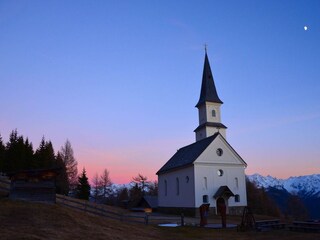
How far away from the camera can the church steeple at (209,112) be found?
58281 mm

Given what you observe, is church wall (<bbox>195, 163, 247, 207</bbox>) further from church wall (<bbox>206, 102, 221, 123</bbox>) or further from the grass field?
the grass field

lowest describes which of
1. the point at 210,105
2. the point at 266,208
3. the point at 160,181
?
the point at 266,208

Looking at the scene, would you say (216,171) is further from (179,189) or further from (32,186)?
(32,186)

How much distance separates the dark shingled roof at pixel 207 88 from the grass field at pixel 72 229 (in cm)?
3659

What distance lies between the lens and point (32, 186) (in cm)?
2838

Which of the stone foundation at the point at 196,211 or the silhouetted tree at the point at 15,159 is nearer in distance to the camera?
the stone foundation at the point at 196,211

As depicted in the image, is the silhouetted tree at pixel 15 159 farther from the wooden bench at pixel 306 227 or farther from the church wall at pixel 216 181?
the wooden bench at pixel 306 227

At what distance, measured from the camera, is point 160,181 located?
191 feet

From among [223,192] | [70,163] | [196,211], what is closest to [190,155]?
[223,192]

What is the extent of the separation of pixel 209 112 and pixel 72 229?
4266cm

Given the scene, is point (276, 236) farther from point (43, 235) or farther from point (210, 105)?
point (210, 105)

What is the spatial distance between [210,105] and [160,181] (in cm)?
1587

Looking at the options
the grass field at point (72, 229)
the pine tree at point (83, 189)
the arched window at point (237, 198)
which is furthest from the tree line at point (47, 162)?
the arched window at point (237, 198)

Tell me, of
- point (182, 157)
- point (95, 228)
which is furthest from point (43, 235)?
point (182, 157)
